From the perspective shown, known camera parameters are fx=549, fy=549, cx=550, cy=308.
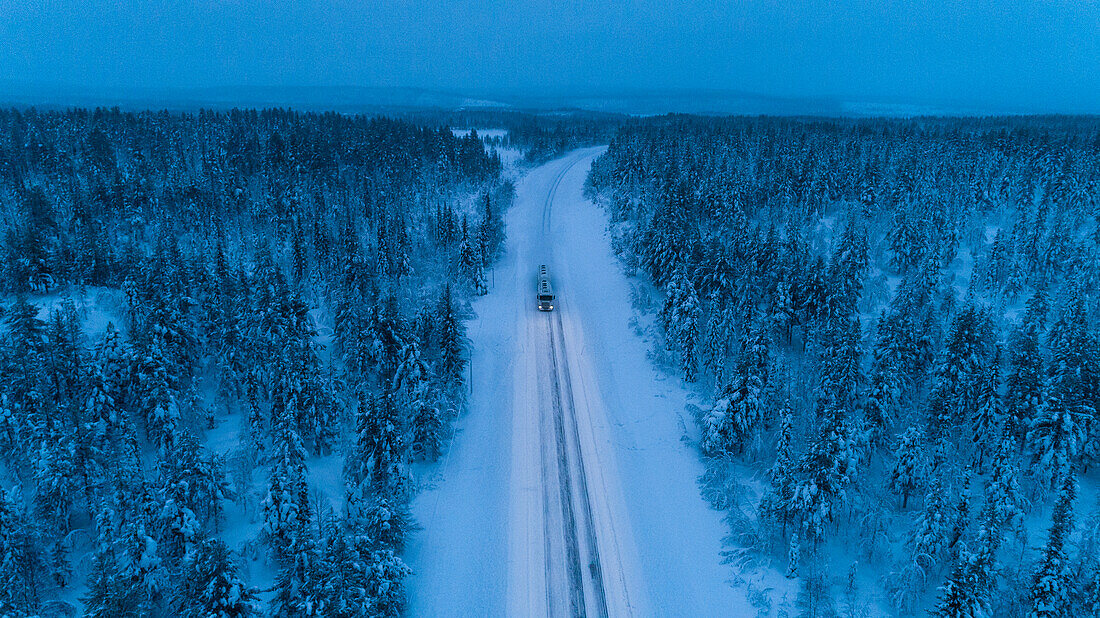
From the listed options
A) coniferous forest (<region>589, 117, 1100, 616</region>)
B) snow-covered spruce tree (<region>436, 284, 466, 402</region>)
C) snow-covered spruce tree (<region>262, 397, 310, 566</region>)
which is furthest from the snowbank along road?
snow-covered spruce tree (<region>262, 397, 310, 566</region>)

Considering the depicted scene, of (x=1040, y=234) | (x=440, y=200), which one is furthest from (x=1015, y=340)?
(x=440, y=200)

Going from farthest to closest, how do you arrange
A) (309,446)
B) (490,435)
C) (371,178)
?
(371,178) → (490,435) → (309,446)

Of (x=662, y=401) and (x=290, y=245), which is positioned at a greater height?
(x=290, y=245)

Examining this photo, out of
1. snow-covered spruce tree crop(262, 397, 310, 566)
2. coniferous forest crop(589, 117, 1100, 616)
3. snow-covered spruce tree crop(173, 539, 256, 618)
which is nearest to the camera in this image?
snow-covered spruce tree crop(173, 539, 256, 618)

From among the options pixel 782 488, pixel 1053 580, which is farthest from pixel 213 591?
pixel 1053 580

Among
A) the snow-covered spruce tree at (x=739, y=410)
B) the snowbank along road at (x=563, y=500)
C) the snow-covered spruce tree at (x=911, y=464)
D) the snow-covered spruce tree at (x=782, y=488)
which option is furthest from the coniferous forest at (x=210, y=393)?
the snow-covered spruce tree at (x=911, y=464)

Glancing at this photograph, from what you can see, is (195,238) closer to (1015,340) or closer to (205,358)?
(205,358)

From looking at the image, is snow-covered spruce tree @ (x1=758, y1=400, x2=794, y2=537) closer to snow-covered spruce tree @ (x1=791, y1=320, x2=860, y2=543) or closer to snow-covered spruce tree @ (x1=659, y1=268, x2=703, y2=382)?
snow-covered spruce tree @ (x1=791, y1=320, x2=860, y2=543)
